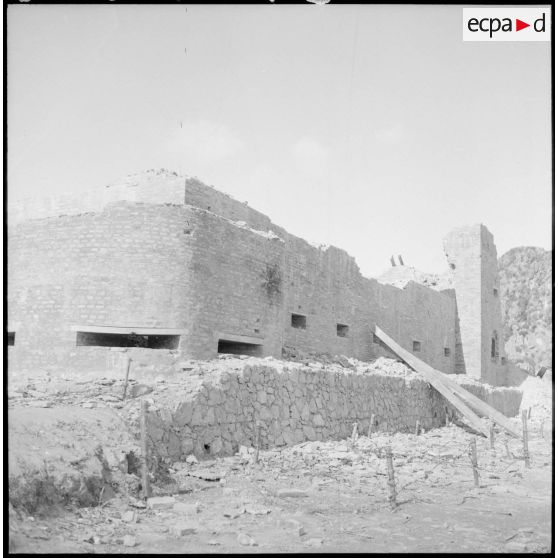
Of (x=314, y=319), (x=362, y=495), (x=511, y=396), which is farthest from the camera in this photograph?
(x=511, y=396)

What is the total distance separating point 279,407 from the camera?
11.1 meters

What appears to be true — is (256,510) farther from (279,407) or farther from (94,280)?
(94,280)

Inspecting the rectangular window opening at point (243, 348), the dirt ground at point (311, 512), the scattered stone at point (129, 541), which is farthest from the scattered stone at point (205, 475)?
the rectangular window opening at point (243, 348)

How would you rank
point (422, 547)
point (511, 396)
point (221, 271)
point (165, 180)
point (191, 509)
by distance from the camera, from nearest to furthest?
point (422, 547) → point (191, 509) → point (221, 271) → point (165, 180) → point (511, 396)

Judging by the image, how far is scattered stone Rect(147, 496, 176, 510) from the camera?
6.76 metres

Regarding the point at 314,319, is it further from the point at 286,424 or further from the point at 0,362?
the point at 0,362

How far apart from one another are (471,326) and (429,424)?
28.3ft

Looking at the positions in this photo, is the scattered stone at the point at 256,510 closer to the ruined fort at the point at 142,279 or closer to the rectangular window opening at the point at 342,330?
the ruined fort at the point at 142,279

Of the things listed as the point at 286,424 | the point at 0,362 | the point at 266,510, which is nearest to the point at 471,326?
the point at 286,424

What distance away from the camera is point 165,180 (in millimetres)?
13086

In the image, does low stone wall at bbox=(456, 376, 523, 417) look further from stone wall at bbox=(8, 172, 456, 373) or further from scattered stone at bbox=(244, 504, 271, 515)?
scattered stone at bbox=(244, 504, 271, 515)

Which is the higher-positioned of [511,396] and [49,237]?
[49,237]

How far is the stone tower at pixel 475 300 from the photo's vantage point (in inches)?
941

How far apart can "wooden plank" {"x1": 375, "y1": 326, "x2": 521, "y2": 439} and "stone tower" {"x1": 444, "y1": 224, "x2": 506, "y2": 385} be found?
6268 mm
